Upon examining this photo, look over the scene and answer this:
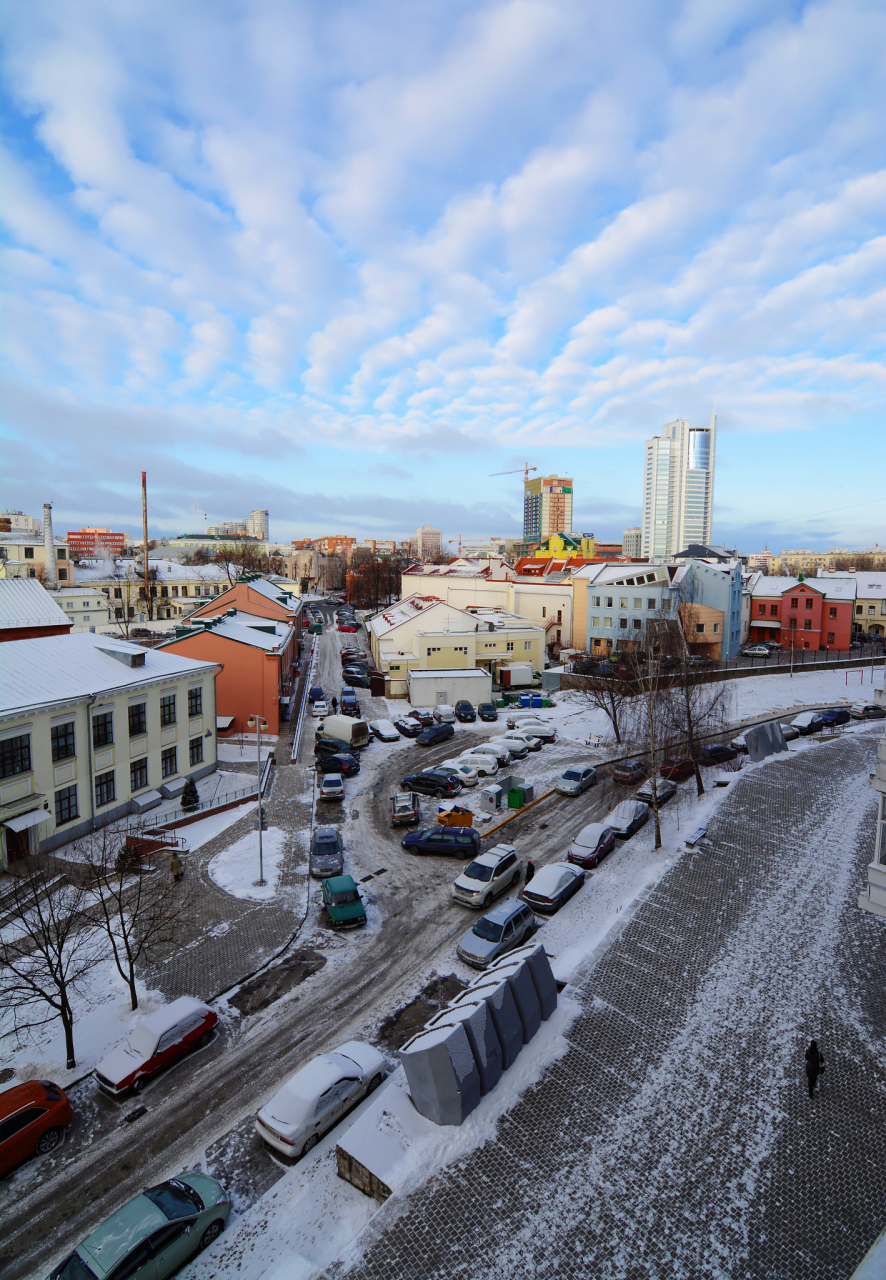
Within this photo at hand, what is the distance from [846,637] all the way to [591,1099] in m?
59.5

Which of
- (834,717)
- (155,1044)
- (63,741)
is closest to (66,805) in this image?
(63,741)

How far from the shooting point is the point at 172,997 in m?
14.0

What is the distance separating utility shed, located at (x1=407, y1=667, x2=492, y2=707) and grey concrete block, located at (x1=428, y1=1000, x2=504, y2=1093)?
29648 mm

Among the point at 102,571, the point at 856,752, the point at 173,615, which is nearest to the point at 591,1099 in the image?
the point at 856,752

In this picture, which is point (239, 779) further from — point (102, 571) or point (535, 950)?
point (102, 571)

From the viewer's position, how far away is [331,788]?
26109 millimetres

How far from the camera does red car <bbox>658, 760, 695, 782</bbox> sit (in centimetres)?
2817

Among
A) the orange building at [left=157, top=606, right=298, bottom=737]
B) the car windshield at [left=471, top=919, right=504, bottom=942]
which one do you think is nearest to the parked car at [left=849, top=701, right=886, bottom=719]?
the car windshield at [left=471, top=919, right=504, bottom=942]

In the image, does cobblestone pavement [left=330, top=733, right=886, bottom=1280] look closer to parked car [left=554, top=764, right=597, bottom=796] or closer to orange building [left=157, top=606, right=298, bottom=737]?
parked car [left=554, top=764, right=597, bottom=796]

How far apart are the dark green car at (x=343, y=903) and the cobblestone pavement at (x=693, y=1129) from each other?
20.8 ft

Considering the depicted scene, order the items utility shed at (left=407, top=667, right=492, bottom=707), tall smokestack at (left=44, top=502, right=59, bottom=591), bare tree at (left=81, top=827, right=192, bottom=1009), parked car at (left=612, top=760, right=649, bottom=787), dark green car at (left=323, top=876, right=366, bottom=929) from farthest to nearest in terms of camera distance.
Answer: tall smokestack at (left=44, top=502, right=59, bottom=591), utility shed at (left=407, top=667, right=492, bottom=707), parked car at (left=612, top=760, right=649, bottom=787), dark green car at (left=323, top=876, right=366, bottom=929), bare tree at (left=81, top=827, right=192, bottom=1009)

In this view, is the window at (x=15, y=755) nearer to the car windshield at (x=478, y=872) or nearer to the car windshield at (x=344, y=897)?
the car windshield at (x=344, y=897)

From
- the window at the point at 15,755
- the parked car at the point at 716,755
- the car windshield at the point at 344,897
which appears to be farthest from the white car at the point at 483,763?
the window at the point at 15,755

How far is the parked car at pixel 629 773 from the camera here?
1083 inches
